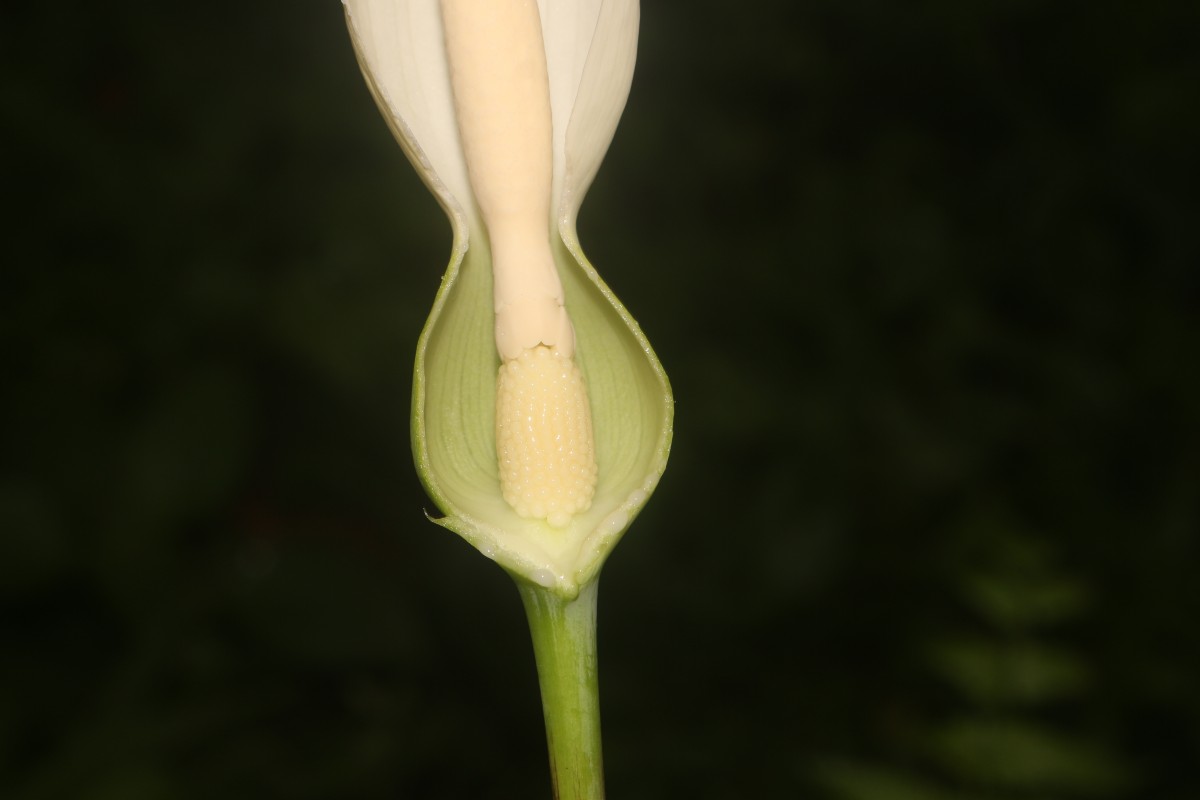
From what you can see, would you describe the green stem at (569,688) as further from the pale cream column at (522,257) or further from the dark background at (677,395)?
the dark background at (677,395)

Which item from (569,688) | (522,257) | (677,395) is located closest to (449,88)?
(522,257)

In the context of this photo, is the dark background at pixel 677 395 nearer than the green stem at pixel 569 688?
No

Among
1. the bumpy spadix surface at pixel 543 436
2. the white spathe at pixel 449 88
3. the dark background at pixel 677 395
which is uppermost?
the white spathe at pixel 449 88

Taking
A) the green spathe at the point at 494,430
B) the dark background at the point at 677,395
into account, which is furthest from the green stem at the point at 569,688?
the dark background at the point at 677,395

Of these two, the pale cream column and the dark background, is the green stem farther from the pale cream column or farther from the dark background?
the dark background

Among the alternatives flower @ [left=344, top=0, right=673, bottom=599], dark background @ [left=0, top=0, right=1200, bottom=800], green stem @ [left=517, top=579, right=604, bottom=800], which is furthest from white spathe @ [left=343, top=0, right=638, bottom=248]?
dark background @ [left=0, top=0, right=1200, bottom=800]

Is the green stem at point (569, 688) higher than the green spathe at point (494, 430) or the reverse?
the reverse
